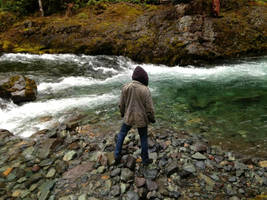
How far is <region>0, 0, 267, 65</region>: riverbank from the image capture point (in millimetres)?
16719

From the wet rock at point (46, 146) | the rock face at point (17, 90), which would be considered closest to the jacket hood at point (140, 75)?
the wet rock at point (46, 146)

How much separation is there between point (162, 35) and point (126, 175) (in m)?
15.8

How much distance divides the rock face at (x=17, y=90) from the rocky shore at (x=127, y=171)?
4085 millimetres

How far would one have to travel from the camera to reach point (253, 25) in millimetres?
17875

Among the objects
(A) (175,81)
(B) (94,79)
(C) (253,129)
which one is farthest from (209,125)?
(B) (94,79)

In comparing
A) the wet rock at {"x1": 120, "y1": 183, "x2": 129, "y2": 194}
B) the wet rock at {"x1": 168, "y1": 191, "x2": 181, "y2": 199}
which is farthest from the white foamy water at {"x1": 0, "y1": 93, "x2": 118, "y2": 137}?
the wet rock at {"x1": 168, "y1": 191, "x2": 181, "y2": 199}

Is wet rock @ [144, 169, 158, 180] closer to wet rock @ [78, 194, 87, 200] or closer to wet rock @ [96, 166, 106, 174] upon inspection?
wet rock @ [96, 166, 106, 174]

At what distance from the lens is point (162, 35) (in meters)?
17.7

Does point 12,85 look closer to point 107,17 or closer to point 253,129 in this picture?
point 253,129

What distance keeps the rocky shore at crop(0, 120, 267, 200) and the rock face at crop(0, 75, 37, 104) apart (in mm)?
4085

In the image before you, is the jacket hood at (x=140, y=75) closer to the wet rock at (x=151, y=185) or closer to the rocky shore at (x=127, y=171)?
the rocky shore at (x=127, y=171)

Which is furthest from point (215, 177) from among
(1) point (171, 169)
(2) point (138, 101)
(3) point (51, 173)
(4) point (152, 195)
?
(3) point (51, 173)

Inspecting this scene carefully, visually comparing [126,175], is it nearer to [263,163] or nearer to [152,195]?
[152,195]

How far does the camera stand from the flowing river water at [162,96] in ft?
24.0
